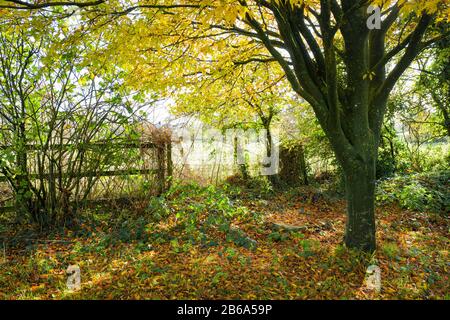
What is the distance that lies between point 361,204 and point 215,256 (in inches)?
87.0

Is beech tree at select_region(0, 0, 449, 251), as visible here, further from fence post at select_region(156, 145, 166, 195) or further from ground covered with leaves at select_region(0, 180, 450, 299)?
fence post at select_region(156, 145, 166, 195)

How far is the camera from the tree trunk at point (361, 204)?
4285 mm

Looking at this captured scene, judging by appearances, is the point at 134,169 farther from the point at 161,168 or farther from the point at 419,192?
the point at 419,192

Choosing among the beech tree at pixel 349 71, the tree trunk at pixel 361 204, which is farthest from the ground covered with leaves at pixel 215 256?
the beech tree at pixel 349 71

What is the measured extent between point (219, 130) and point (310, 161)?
3.40m

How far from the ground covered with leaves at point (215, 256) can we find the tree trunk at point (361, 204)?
0.22 metres

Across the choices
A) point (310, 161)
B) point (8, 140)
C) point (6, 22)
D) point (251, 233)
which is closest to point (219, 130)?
point (310, 161)

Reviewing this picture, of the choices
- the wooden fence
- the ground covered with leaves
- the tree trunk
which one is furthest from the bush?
the wooden fence

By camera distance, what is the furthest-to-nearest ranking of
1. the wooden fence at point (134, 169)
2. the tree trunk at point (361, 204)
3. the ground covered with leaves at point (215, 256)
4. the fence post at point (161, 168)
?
1. the fence post at point (161, 168)
2. the wooden fence at point (134, 169)
3. the tree trunk at point (361, 204)
4. the ground covered with leaves at point (215, 256)

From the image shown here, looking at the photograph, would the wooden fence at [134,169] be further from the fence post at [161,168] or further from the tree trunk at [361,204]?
the tree trunk at [361,204]

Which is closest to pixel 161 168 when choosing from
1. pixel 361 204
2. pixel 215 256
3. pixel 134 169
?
pixel 134 169

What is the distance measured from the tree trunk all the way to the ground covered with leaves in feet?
0.71

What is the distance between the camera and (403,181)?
808 centimetres

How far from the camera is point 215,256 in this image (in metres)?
4.46
